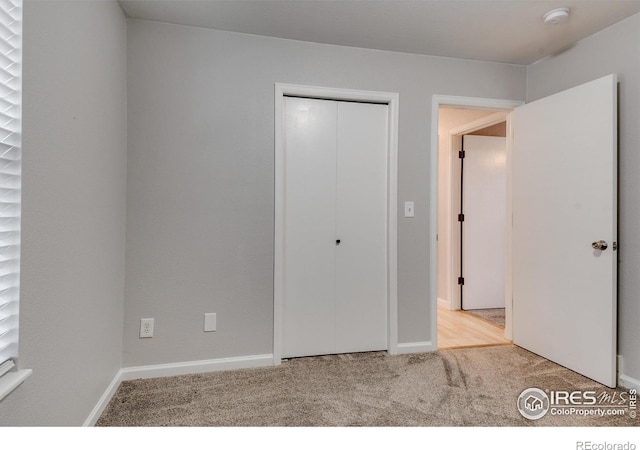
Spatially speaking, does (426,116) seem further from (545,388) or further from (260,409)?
(260,409)

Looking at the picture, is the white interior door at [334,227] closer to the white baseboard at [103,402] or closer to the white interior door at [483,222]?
the white baseboard at [103,402]

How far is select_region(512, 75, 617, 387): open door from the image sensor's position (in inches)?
86.5

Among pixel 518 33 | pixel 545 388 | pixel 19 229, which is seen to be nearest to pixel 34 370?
pixel 19 229

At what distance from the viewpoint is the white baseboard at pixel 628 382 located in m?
2.12

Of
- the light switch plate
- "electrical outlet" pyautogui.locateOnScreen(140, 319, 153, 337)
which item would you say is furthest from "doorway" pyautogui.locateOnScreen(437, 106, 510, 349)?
"electrical outlet" pyautogui.locateOnScreen(140, 319, 153, 337)

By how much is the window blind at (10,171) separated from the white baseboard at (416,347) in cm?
237

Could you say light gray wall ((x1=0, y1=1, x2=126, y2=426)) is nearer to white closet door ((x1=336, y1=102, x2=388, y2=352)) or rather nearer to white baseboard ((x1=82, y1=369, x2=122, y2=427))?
white baseboard ((x1=82, y1=369, x2=122, y2=427))

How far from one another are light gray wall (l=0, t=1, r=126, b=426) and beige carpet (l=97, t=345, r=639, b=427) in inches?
14.9

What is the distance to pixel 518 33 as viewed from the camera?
2404 mm

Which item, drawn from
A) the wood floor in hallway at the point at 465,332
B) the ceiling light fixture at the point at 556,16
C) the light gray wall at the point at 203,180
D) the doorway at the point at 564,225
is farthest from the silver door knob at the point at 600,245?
the light gray wall at the point at 203,180

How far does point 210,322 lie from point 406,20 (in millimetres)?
2456

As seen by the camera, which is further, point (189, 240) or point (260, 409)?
point (189, 240)

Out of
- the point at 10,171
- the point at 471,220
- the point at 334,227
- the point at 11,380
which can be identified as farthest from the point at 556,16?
the point at 11,380

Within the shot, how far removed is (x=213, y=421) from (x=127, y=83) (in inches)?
84.6
